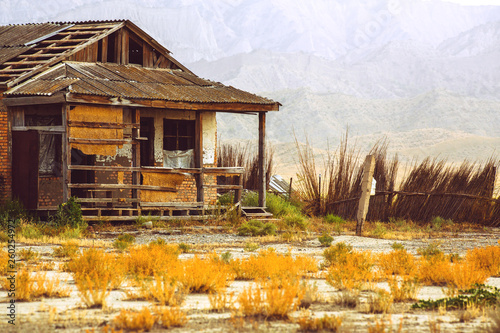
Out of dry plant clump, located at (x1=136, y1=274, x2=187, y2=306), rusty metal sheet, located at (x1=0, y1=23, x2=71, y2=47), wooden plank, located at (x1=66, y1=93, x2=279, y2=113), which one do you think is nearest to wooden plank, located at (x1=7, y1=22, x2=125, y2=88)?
rusty metal sheet, located at (x1=0, y1=23, x2=71, y2=47)

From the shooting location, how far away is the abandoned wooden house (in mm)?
17031

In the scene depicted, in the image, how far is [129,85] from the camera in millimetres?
18172

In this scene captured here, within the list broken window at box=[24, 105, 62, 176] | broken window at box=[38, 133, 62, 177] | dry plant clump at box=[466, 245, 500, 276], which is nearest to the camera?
dry plant clump at box=[466, 245, 500, 276]

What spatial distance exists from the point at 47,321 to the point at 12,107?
37.3 ft

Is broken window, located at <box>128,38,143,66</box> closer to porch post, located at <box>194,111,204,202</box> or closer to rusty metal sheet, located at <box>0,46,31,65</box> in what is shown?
porch post, located at <box>194,111,204,202</box>

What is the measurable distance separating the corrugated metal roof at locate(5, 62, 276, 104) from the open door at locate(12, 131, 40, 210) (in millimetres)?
1413

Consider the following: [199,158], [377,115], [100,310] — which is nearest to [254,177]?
[199,158]

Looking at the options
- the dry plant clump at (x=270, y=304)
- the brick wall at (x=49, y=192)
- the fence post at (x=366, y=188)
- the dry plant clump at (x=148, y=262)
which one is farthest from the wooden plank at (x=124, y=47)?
the dry plant clump at (x=270, y=304)

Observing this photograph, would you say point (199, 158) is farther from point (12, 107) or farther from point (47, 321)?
point (47, 321)

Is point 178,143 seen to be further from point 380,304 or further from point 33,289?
point 380,304

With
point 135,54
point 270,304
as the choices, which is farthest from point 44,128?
point 270,304

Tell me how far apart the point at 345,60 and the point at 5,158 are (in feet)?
372

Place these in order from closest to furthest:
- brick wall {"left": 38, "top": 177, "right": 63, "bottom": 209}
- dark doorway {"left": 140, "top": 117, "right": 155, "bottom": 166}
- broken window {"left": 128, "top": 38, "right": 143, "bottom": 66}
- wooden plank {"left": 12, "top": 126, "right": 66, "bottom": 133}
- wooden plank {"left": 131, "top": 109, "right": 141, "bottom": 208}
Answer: wooden plank {"left": 12, "top": 126, "right": 66, "bottom": 133} → brick wall {"left": 38, "top": 177, "right": 63, "bottom": 209} → wooden plank {"left": 131, "top": 109, "right": 141, "bottom": 208} → dark doorway {"left": 140, "top": 117, "right": 155, "bottom": 166} → broken window {"left": 128, "top": 38, "right": 143, "bottom": 66}

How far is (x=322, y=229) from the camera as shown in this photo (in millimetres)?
19031
